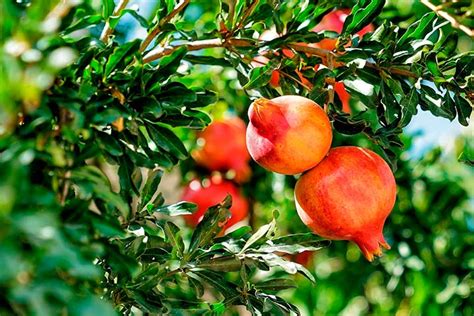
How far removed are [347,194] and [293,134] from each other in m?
0.08

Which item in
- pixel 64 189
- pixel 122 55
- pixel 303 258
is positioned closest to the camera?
pixel 64 189

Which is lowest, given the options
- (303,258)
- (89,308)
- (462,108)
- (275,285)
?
(303,258)

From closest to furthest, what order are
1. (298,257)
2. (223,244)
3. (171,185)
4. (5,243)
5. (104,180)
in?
(5,243)
(104,180)
(223,244)
(298,257)
(171,185)

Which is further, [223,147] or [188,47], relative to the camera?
[223,147]

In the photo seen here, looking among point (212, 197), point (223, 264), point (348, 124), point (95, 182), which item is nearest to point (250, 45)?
point (348, 124)

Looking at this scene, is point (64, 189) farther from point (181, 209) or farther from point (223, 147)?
point (223, 147)

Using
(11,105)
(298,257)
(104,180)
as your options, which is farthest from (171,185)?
(11,105)

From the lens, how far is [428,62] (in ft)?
2.69

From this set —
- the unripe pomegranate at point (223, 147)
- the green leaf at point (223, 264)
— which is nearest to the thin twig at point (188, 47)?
the green leaf at point (223, 264)

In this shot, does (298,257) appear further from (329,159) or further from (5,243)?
(5,243)

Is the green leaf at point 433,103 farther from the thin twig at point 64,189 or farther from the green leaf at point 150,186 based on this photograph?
the thin twig at point 64,189

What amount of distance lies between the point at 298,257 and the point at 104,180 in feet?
3.34

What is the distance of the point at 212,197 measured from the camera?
4.67 feet

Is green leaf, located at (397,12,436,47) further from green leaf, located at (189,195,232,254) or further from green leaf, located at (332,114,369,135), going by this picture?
green leaf, located at (189,195,232,254)
